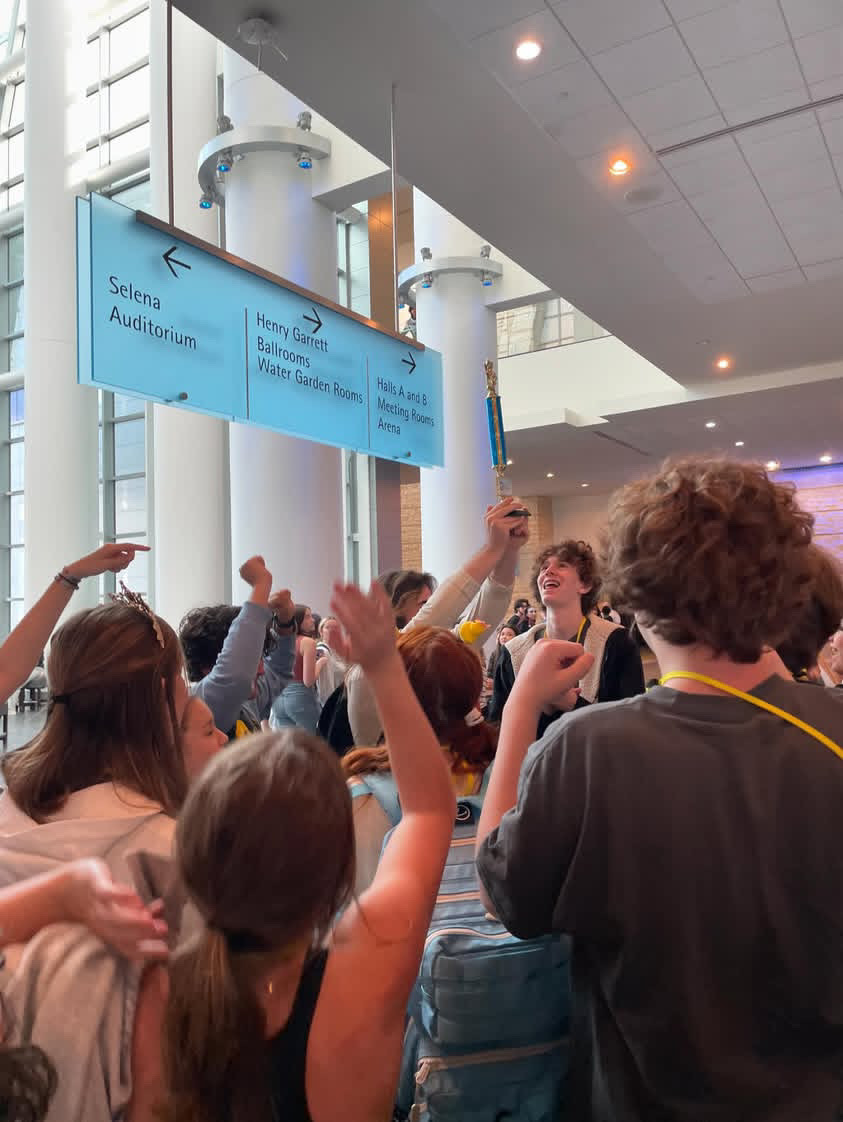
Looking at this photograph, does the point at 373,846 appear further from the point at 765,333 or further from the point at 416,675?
the point at 765,333

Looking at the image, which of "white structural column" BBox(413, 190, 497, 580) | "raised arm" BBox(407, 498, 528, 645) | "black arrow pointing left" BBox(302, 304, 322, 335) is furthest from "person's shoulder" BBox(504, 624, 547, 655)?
"white structural column" BBox(413, 190, 497, 580)

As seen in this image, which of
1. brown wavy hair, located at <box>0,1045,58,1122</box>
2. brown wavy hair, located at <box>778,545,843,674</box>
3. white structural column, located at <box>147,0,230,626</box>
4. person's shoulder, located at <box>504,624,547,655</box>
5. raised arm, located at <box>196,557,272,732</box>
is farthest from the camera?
white structural column, located at <box>147,0,230,626</box>

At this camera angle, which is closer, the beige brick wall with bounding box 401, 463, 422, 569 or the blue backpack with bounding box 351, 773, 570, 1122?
the blue backpack with bounding box 351, 773, 570, 1122

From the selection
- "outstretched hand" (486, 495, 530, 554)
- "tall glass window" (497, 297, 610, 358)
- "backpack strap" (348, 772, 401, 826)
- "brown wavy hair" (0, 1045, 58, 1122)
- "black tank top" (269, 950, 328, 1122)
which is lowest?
"black tank top" (269, 950, 328, 1122)

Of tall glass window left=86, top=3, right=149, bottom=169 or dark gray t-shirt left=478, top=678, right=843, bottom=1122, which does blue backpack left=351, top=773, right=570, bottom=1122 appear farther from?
tall glass window left=86, top=3, right=149, bottom=169

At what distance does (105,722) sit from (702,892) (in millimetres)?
902

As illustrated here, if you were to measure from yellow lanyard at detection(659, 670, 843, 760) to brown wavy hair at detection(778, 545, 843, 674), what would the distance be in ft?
2.63

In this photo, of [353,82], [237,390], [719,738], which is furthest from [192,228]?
[719,738]

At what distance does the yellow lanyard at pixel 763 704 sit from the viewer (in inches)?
40.4

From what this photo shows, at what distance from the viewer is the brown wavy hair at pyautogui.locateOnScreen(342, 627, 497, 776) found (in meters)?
1.62

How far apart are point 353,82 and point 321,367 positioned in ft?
4.14

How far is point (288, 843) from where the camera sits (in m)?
0.81

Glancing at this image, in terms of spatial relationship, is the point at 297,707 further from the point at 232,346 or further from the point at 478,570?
the point at 232,346

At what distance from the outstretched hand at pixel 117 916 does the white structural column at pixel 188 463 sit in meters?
6.91
